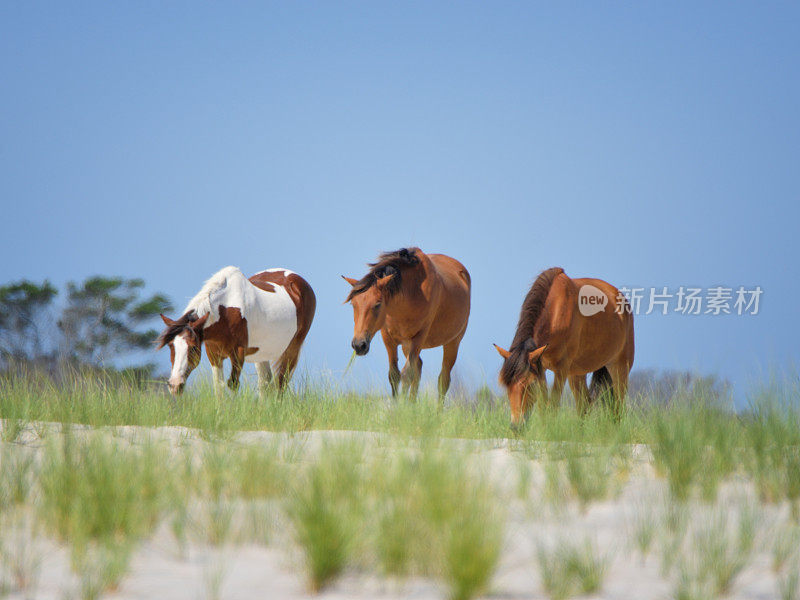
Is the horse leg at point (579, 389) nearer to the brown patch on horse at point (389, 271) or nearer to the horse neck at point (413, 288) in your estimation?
the horse neck at point (413, 288)

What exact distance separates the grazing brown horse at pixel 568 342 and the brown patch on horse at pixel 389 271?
1.74m

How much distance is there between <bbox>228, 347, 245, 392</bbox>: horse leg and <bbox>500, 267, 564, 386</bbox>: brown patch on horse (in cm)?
336

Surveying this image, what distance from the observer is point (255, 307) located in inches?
387

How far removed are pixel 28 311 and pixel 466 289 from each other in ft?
43.1

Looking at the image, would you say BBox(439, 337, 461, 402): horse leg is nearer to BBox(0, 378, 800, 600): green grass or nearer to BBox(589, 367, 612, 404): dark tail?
BBox(589, 367, 612, 404): dark tail

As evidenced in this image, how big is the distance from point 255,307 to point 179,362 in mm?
1833

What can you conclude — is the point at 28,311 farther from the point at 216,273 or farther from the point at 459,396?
the point at 459,396

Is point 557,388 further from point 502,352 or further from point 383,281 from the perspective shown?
point 383,281

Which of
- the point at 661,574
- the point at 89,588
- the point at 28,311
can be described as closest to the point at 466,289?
the point at 661,574

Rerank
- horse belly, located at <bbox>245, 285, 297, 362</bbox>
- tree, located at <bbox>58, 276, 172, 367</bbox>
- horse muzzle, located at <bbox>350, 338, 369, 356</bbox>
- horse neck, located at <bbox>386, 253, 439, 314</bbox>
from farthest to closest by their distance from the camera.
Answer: tree, located at <bbox>58, 276, 172, 367</bbox>, horse belly, located at <bbox>245, 285, 297, 362</bbox>, horse neck, located at <bbox>386, 253, 439, 314</bbox>, horse muzzle, located at <bbox>350, 338, 369, 356</bbox>

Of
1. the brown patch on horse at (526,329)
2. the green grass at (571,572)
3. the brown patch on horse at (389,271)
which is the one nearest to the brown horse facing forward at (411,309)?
the brown patch on horse at (389,271)

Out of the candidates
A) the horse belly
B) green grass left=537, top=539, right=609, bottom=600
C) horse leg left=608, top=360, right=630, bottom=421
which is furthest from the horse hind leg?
green grass left=537, top=539, right=609, bottom=600

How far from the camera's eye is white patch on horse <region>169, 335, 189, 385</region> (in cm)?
806

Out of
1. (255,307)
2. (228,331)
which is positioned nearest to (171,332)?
(228,331)
